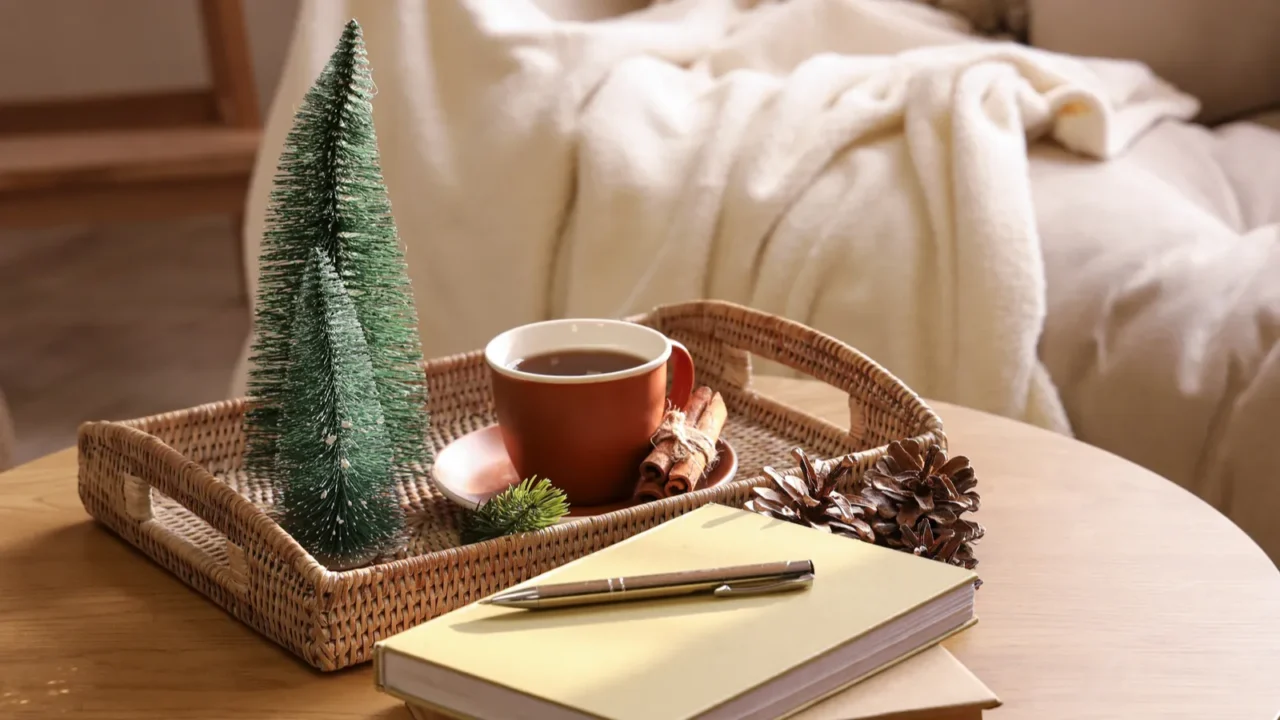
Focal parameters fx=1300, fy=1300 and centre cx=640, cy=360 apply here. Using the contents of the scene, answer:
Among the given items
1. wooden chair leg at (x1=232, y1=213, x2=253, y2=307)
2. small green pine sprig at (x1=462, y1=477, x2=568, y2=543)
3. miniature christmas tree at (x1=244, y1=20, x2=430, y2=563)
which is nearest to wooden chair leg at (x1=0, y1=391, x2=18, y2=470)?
miniature christmas tree at (x1=244, y1=20, x2=430, y2=563)

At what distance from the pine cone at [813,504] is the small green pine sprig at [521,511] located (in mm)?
95

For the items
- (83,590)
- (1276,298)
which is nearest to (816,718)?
(83,590)

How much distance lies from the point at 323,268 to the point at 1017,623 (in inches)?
14.6

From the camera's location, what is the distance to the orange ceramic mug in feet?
2.27

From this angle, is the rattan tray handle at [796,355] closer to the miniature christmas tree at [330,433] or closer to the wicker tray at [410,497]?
the wicker tray at [410,497]

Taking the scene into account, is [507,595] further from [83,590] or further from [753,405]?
[753,405]

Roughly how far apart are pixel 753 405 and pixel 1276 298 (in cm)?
53

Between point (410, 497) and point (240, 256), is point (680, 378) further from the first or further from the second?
point (240, 256)

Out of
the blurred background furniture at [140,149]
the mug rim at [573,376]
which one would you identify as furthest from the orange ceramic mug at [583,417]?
the blurred background furniture at [140,149]

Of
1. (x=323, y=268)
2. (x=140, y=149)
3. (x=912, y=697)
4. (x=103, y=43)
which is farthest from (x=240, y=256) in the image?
(x=912, y=697)

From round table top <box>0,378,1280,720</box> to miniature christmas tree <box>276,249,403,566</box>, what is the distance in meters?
0.06

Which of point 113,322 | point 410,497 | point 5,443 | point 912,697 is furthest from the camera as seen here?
point 113,322

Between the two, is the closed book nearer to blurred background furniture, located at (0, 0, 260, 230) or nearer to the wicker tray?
the wicker tray

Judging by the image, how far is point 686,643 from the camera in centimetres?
50
